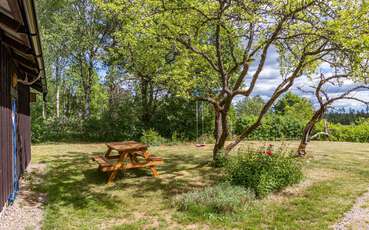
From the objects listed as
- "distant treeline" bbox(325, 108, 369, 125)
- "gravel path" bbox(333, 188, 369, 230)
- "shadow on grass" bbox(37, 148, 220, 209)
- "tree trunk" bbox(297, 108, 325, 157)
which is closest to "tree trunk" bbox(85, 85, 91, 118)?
"shadow on grass" bbox(37, 148, 220, 209)

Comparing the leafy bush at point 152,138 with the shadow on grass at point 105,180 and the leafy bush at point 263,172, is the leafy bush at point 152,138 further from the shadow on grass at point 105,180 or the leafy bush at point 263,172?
the leafy bush at point 263,172

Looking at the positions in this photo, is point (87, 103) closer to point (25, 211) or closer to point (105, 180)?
point (105, 180)

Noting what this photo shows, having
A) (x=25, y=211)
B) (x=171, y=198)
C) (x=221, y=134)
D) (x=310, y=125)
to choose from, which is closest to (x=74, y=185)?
(x=25, y=211)

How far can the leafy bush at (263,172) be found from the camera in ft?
17.9

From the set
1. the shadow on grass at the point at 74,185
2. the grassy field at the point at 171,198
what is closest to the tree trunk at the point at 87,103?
the shadow on grass at the point at 74,185

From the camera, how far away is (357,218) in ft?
14.3

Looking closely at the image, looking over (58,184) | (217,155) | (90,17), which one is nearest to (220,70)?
(217,155)

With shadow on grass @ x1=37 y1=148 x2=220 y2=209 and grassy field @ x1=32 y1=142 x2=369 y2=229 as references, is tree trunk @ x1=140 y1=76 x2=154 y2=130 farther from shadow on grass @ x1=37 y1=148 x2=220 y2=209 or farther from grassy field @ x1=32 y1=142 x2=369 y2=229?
grassy field @ x1=32 y1=142 x2=369 y2=229

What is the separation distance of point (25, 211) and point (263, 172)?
397cm

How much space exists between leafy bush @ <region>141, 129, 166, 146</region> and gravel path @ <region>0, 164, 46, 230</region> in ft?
23.4

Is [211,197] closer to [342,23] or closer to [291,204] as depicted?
[291,204]

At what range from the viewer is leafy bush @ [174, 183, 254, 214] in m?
4.59

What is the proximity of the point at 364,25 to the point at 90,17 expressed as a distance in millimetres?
14166

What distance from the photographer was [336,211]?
4645mm
